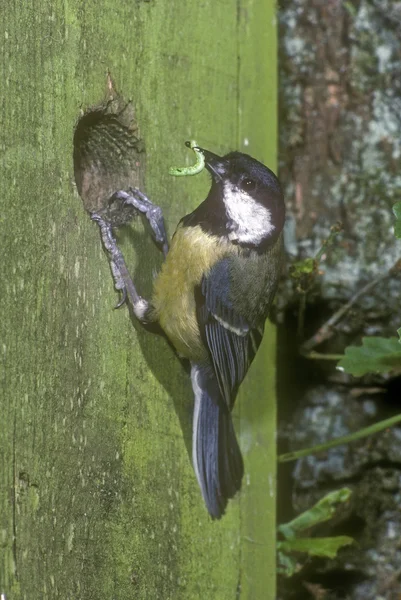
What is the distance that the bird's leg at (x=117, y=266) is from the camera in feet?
6.26

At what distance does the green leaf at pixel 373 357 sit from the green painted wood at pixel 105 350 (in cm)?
A: 36

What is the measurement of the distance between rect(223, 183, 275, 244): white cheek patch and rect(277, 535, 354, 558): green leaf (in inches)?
33.1

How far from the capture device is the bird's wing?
2.16 m

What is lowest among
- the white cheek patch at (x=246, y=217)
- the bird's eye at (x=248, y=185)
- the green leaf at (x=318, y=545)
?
the green leaf at (x=318, y=545)

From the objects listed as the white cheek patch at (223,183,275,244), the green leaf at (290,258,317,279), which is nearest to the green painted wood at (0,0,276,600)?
the white cheek patch at (223,183,275,244)

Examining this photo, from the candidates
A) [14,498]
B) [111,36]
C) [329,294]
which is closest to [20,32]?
[111,36]

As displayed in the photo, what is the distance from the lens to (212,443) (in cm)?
218

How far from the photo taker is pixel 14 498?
1.52 m

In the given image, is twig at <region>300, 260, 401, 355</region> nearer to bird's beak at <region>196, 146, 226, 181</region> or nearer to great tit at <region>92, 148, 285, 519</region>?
great tit at <region>92, 148, 285, 519</region>

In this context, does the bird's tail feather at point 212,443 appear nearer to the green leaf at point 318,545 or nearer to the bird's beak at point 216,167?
the green leaf at point 318,545

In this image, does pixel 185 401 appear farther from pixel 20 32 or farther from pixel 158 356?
pixel 20 32

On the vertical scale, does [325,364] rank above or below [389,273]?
below

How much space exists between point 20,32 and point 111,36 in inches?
13.7

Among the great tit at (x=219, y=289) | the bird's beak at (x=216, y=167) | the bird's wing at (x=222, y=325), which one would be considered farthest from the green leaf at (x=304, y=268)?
the bird's beak at (x=216, y=167)
